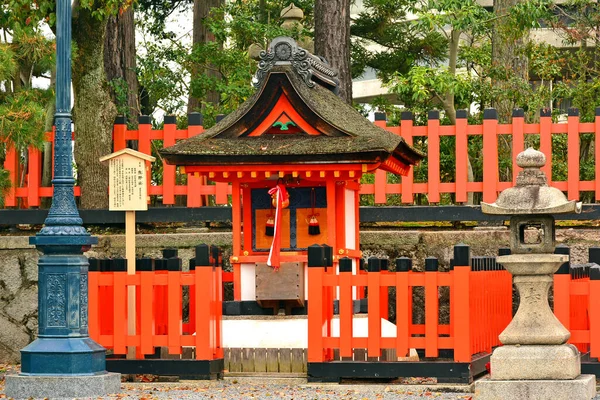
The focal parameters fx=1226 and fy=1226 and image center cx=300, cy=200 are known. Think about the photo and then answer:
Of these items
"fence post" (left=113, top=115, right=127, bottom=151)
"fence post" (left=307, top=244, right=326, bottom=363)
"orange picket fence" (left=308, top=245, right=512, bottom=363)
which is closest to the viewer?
"orange picket fence" (left=308, top=245, right=512, bottom=363)

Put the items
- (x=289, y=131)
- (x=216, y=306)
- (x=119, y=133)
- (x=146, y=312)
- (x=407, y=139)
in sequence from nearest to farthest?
(x=146, y=312)
(x=216, y=306)
(x=289, y=131)
(x=407, y=139)
(x=119, y=133)

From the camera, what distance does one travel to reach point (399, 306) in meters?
11.8

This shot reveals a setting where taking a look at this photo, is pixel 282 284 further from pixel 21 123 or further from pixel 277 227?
pixel 21 123

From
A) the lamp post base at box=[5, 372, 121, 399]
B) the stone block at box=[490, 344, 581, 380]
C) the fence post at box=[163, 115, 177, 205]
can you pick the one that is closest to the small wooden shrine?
the fence post at box=[163, 115, 177, 205]

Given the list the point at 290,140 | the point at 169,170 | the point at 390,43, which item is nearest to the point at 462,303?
the point at 290,140

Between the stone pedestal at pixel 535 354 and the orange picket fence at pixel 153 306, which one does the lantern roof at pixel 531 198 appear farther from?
the orange picket fence at pixel 153 306

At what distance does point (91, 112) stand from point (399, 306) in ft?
20.4

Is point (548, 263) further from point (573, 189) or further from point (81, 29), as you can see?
point (81, 29)

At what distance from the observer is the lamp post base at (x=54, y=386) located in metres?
10.8

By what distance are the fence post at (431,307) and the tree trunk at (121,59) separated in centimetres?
745

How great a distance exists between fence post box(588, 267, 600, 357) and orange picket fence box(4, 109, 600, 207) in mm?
3679

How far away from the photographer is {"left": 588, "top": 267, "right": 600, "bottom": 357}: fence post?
11.6m

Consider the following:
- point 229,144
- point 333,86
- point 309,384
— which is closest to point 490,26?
point 333,86

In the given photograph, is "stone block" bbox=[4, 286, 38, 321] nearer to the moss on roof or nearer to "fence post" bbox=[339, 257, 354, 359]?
the moss on roof
